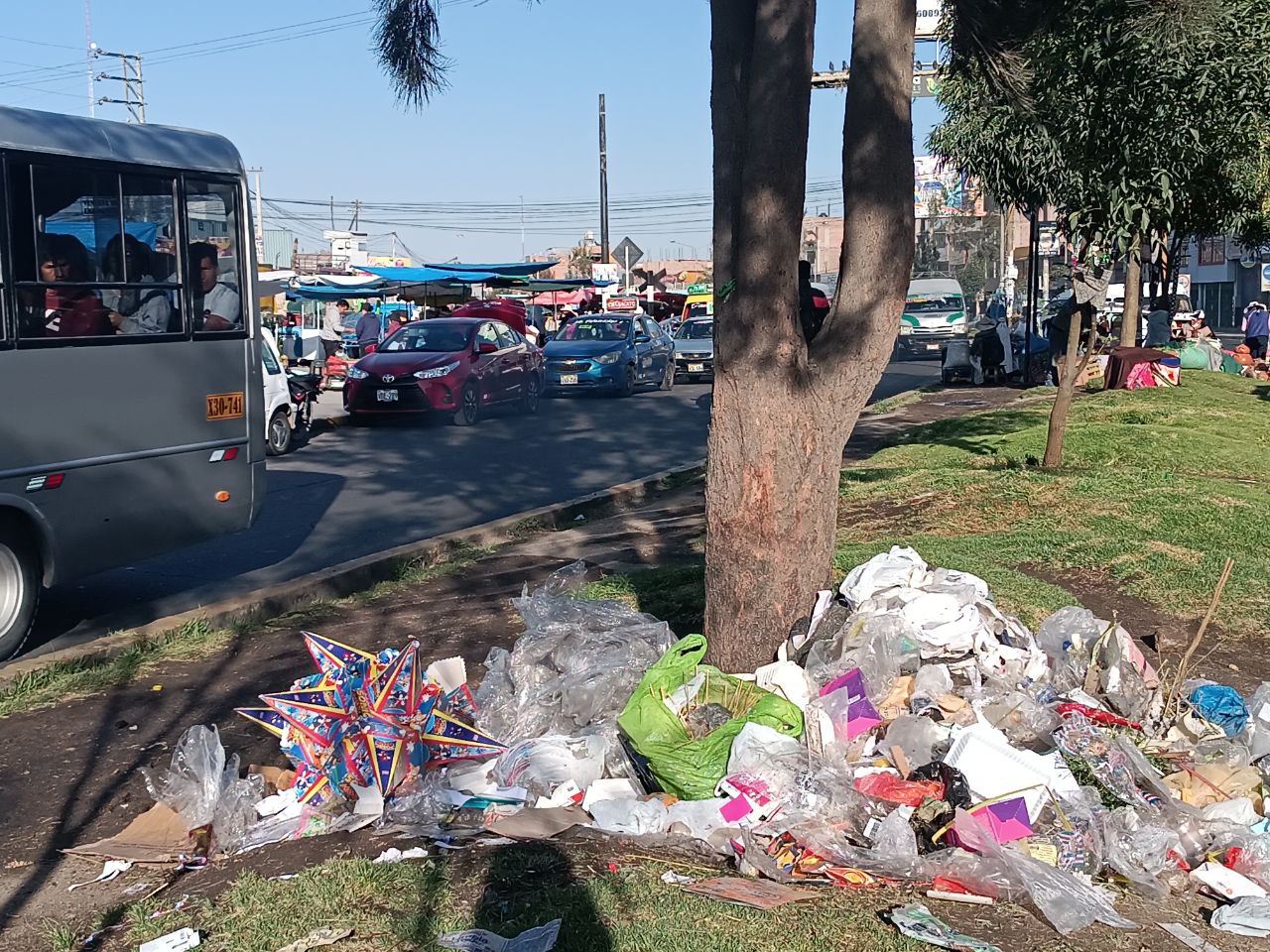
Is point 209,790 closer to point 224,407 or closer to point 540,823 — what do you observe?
point 540,823

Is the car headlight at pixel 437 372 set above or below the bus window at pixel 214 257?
below

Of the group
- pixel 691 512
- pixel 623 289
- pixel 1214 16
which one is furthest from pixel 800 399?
pixel 623 289

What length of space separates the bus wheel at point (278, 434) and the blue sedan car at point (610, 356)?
9391 mm

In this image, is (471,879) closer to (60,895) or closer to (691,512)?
(60,895)

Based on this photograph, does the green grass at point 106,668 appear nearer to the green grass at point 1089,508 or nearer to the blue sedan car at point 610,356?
the green grass at point 1089,508

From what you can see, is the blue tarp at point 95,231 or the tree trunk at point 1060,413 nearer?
the blue tarp at point 95,231

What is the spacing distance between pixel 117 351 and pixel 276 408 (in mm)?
9525

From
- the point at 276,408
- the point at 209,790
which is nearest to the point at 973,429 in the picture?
the point at 276,408

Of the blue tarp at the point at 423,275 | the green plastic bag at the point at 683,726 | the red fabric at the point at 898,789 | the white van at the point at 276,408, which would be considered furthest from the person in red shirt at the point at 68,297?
the blue tarp at the point at 423,275

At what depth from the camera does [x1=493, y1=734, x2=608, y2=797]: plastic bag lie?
504 centimetres

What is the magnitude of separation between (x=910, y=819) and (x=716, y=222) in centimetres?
320

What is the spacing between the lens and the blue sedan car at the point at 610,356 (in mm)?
26797

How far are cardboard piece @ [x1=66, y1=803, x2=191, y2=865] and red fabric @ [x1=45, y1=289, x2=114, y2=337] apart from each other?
12.9ft

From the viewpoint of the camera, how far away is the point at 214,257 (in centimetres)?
912
